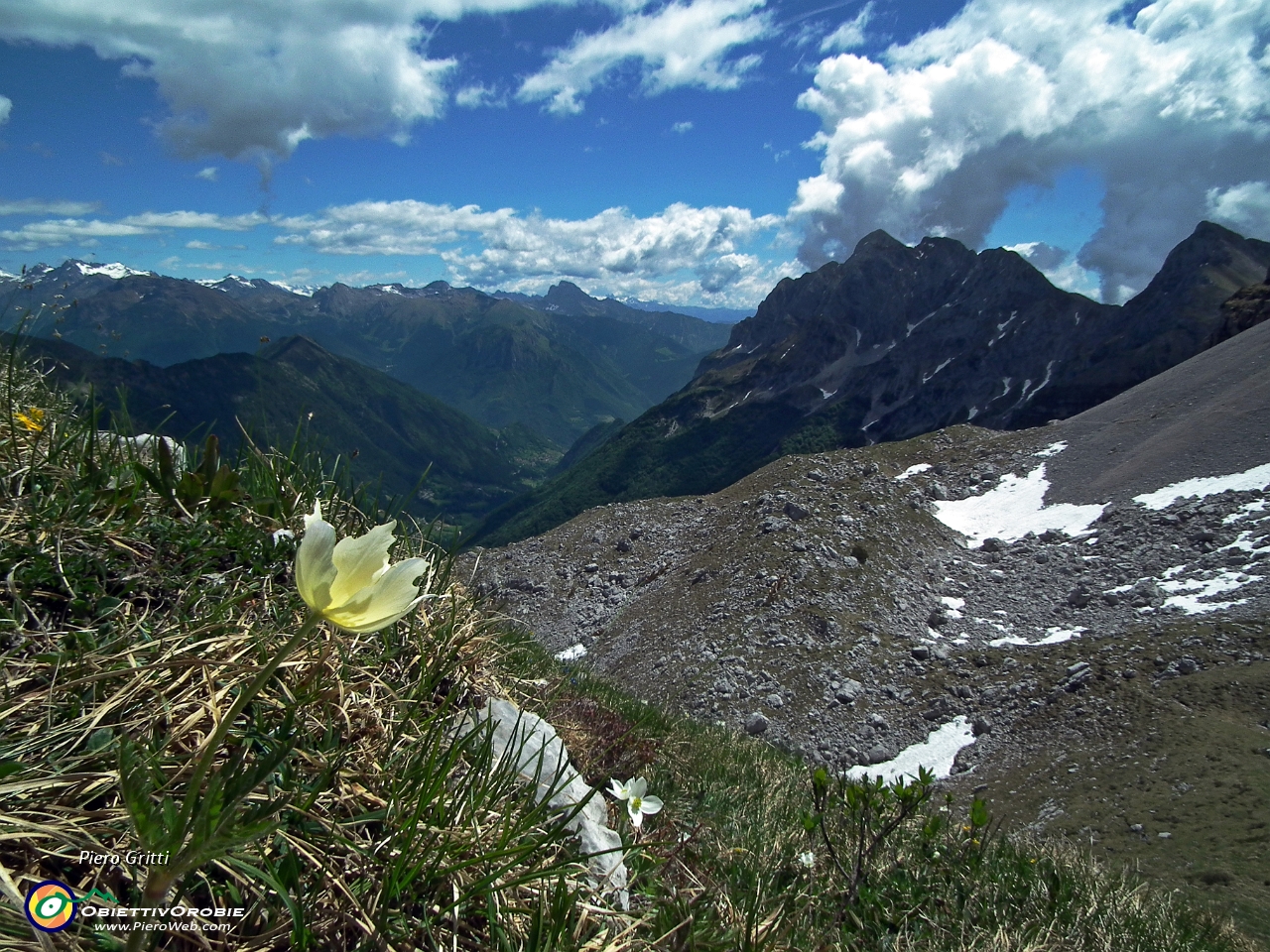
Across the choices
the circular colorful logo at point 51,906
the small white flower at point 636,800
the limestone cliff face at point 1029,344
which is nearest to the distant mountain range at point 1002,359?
the limestone cliff face at point 1029,344

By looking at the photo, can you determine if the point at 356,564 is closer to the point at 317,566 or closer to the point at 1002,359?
the point at 317,566

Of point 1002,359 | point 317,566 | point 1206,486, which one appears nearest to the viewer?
point 317,566

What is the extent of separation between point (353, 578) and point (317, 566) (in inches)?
3.8

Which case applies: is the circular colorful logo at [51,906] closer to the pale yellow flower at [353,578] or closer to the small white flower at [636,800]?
the pale yellow flower at [353,578]

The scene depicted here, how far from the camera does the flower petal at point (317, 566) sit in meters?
1.27

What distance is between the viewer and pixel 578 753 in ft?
11.6

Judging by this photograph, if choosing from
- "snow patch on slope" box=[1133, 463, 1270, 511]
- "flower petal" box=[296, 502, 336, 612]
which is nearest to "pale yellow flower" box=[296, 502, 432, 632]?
"flower petal" box=[296, 502, 336, 612]

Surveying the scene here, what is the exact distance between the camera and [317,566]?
51.8 inches

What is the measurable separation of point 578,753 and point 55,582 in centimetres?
234

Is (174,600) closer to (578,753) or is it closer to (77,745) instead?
(77,745)

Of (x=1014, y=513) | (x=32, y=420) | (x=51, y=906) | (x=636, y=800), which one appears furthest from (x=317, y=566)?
(x=1014, y=513)

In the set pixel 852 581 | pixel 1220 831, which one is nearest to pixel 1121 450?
pixel 852 581

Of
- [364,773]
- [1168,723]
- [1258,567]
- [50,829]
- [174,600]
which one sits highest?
[174,600]

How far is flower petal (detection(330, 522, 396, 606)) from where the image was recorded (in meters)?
1.38
